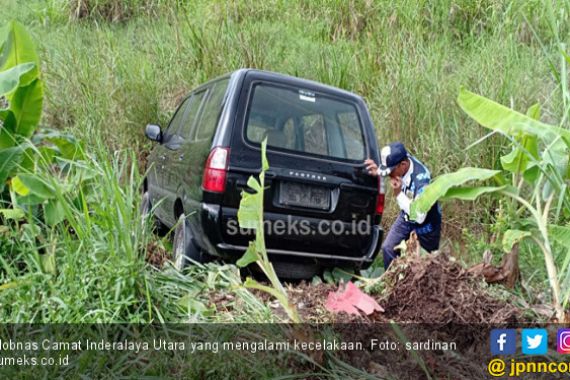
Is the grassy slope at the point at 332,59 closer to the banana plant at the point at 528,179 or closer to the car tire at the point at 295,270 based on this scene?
the car tire at the point at 295,270

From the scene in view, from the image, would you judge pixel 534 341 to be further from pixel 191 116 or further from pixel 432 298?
pixel 191 116

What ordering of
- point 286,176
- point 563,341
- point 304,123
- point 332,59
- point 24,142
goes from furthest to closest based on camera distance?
point 332,59 < point 304,123 < point 286,176 < point 24,142 < point 563,341

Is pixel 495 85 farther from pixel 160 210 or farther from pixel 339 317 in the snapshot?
pixel 339 317

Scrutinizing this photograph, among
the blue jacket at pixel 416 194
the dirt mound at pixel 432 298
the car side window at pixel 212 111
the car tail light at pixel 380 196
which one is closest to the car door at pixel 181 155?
the car side window at pixel 212 111

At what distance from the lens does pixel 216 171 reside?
14.8ft

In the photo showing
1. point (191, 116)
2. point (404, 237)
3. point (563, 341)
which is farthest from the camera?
point (191, 116)

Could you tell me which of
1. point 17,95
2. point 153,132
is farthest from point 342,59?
point 17,95

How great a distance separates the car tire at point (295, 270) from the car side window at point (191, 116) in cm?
150

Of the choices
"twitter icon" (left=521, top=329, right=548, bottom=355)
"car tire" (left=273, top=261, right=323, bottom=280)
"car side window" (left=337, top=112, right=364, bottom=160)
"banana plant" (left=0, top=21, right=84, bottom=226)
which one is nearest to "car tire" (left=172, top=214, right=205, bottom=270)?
"car tire" (left=273, top=261, right=323, bottom=280)

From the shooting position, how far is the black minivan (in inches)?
178

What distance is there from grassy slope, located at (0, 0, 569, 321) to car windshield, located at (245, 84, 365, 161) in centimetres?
190

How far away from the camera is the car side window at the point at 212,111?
484 cm

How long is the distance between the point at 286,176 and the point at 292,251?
564mm

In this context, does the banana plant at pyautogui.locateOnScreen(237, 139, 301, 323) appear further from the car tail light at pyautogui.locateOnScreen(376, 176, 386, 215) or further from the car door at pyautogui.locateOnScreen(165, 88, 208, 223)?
the car tail light at pyautogui.locateOnScreen(376, 176, 386, 215)
